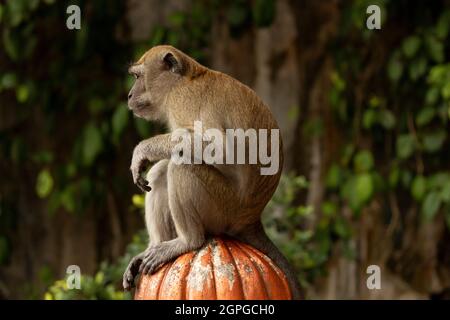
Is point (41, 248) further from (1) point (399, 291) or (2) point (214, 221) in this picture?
(2) point (214, 221)

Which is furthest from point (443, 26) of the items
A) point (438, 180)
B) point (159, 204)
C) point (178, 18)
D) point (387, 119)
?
point (159, 204)

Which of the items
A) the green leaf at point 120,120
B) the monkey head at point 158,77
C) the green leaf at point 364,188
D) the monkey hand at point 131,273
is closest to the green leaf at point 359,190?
the green leaf at point 364,188

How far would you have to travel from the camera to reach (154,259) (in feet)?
13.7

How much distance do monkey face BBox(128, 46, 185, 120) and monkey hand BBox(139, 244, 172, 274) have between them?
80cm

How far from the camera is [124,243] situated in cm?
851

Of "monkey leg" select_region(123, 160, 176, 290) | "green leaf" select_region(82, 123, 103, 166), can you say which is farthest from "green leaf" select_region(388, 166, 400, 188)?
"monkey leg" select_region(123, 160, 176, 290)

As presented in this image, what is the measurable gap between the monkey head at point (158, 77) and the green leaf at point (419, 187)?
3.33m

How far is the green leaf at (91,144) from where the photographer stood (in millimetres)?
7727

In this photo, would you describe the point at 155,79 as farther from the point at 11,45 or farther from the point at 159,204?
the point at 11,45

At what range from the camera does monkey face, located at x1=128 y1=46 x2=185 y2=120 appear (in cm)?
455

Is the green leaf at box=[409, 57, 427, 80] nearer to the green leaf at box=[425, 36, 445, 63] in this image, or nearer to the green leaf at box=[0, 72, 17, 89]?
the green leaf at box=[425, 36, 445, 63]

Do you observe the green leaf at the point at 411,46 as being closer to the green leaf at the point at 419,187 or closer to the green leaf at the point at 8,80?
the green leaf at the point at 419,187

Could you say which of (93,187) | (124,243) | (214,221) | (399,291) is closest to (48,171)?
(93,187)

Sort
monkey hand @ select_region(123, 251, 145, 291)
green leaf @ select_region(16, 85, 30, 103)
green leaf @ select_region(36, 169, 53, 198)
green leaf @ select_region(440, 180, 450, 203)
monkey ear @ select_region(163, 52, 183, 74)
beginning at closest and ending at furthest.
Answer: monkey hand @ select_region(123, 251, 145, 291), monkey ear @ select_region(163, 52, 183, 74), green leaf @ select_region(440, 180, 450, 203), green leaf @ select_region(36, 169, 53, 198), green leaf @ select_region(16, 85, 30, 103)
